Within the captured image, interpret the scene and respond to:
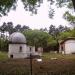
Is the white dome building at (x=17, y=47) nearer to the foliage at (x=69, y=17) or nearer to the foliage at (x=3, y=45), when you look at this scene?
the foliage at (x=69, y=17)

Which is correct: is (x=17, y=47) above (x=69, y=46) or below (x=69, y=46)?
below

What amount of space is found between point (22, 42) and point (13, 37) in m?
1.70

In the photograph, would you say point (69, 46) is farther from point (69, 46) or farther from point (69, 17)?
point (69, 17)

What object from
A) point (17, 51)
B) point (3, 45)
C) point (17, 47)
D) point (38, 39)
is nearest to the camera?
point (17, 51)

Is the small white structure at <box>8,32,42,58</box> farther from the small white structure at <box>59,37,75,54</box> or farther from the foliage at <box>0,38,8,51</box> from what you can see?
the foliage at <box>0,38,8,51</box>

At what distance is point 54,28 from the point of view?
103 metres

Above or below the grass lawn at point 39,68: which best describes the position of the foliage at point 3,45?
above

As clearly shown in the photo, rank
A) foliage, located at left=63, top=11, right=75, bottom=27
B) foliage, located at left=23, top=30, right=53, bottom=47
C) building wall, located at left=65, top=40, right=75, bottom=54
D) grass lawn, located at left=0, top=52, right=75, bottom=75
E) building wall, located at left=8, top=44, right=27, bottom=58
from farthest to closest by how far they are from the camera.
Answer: foliage, located at left=23, top=30, right=53, bottom=47
building wall, located at left=65, top=40, right=75, bottom=54
building wall, located at left=8, top=44, right=27, bottom=58
foliage, located at left=63, top=11, right=75, bottom=27
grass lawn, located at left=0, top=52, right=75, bottom=75

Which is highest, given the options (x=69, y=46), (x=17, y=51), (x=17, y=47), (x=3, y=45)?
(x=3, y=45)

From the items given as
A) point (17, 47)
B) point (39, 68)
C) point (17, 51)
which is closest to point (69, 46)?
point (17, 47)

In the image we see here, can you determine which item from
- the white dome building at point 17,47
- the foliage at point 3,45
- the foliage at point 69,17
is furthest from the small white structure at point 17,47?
the foliage at point 3,45

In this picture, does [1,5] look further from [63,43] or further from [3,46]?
[3,46]

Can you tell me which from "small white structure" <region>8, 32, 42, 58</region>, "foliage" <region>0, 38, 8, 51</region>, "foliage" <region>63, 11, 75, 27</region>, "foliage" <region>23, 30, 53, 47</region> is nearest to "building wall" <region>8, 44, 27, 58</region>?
"small white structure" <region>8, 32, 42, 58</region>

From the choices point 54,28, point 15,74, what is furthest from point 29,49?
point 54,28
